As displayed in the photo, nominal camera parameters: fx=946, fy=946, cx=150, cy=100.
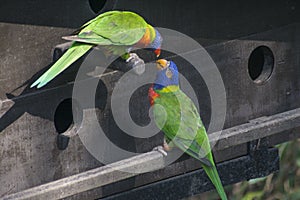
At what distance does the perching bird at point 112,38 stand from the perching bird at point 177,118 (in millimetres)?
158

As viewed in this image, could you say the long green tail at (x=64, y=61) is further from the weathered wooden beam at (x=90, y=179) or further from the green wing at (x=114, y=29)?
the weathered wooden beam at (x=90, y=179)

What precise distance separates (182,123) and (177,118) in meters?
0.02

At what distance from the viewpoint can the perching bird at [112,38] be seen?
8.63ft

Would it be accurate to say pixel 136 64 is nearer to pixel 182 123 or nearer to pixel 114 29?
pixel 114 29

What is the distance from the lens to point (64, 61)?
2639 mm

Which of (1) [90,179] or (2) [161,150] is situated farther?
(2) [161,150]

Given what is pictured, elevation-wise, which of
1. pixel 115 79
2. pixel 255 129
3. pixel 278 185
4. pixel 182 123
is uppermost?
pixel 115 79

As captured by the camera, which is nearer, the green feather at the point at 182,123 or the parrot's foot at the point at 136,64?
the parrot's foot at the point at 136,64

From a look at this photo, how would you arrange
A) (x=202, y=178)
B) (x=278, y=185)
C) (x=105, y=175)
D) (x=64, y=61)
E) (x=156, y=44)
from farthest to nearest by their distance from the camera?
(x=278, y=185), (x=202, y=178), (x=156, y=44), (x=105, y=175), (x=64, y=61)

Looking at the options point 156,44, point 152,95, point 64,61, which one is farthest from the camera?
point 152,95

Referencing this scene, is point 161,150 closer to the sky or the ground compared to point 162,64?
closer to the ground

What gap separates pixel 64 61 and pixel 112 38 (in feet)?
0.56

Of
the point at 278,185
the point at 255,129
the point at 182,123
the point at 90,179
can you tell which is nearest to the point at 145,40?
the point at 182,123

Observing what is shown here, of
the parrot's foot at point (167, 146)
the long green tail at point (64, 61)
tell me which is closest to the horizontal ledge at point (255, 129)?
the parrot's foot at point (167, 146)
